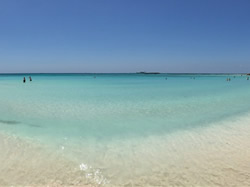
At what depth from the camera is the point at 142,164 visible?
4.12 meters

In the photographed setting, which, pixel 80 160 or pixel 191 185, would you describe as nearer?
pixel 191 185

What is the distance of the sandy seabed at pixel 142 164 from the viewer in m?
3.46

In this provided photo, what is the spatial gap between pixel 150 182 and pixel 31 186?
90.7 inches

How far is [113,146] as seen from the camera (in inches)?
201

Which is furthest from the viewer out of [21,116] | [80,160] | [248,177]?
[21,116]

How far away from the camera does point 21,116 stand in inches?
338

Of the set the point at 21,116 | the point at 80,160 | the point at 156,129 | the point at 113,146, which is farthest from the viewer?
the point at 21,116

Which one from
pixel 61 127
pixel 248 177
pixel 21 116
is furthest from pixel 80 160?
pixel 21 116

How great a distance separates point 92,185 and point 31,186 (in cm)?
116

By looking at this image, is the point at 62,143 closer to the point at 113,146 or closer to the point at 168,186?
the point at 113,146

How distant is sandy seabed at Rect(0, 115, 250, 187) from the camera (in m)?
3.46

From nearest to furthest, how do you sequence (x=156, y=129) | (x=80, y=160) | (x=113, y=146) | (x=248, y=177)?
(x=248, y=177), (x=80, y=160), (x=113, y=146), (x=156, y=129)

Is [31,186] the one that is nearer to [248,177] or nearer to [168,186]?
[168,186]

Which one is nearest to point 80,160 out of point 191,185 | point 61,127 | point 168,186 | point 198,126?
point 168,186
